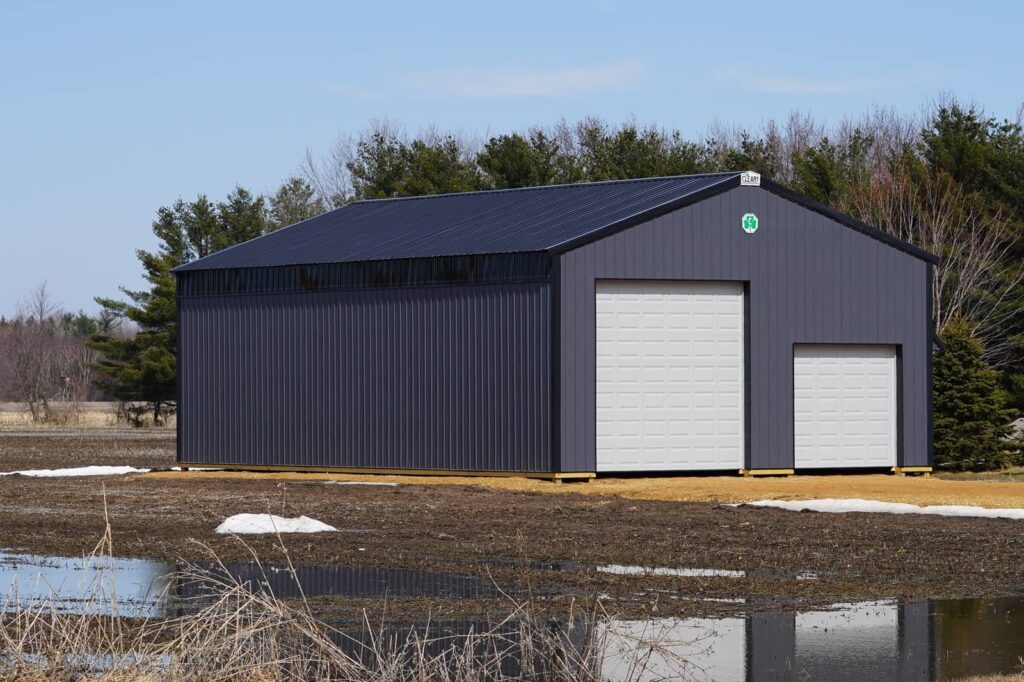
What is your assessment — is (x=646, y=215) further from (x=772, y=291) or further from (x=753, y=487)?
(x=753, y=487)

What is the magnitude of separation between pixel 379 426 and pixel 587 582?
16.2 metres

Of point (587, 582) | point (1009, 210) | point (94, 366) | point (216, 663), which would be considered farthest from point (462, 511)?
point (94, 366)

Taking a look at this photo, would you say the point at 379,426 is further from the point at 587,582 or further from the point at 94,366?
the point at 94,366

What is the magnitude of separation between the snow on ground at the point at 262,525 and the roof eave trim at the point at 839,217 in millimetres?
13538

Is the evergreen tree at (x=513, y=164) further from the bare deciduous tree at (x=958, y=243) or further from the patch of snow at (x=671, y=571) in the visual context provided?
the patch of snow at (x=671, y=571)

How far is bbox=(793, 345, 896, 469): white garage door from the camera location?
3020 cm

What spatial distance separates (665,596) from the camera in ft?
43.4

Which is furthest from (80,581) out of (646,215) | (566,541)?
(646,215)

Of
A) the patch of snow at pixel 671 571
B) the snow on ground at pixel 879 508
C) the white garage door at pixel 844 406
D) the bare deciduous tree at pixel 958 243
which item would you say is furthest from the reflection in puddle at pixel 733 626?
the bare deciduous tree at pixel 958 243

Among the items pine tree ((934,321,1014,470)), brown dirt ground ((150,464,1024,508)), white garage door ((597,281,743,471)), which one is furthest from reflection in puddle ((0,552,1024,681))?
pine tree ((934,321,1014,470))

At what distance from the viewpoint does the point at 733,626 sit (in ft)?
38.8

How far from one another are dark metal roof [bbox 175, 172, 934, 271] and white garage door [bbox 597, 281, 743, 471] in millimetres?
1392

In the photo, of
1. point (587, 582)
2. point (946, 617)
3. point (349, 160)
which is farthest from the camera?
point (349, 160)

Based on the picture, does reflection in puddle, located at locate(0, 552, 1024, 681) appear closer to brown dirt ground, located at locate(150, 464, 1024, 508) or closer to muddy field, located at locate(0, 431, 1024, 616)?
muddy field, located at locate(0, 431, 1024, 616)
